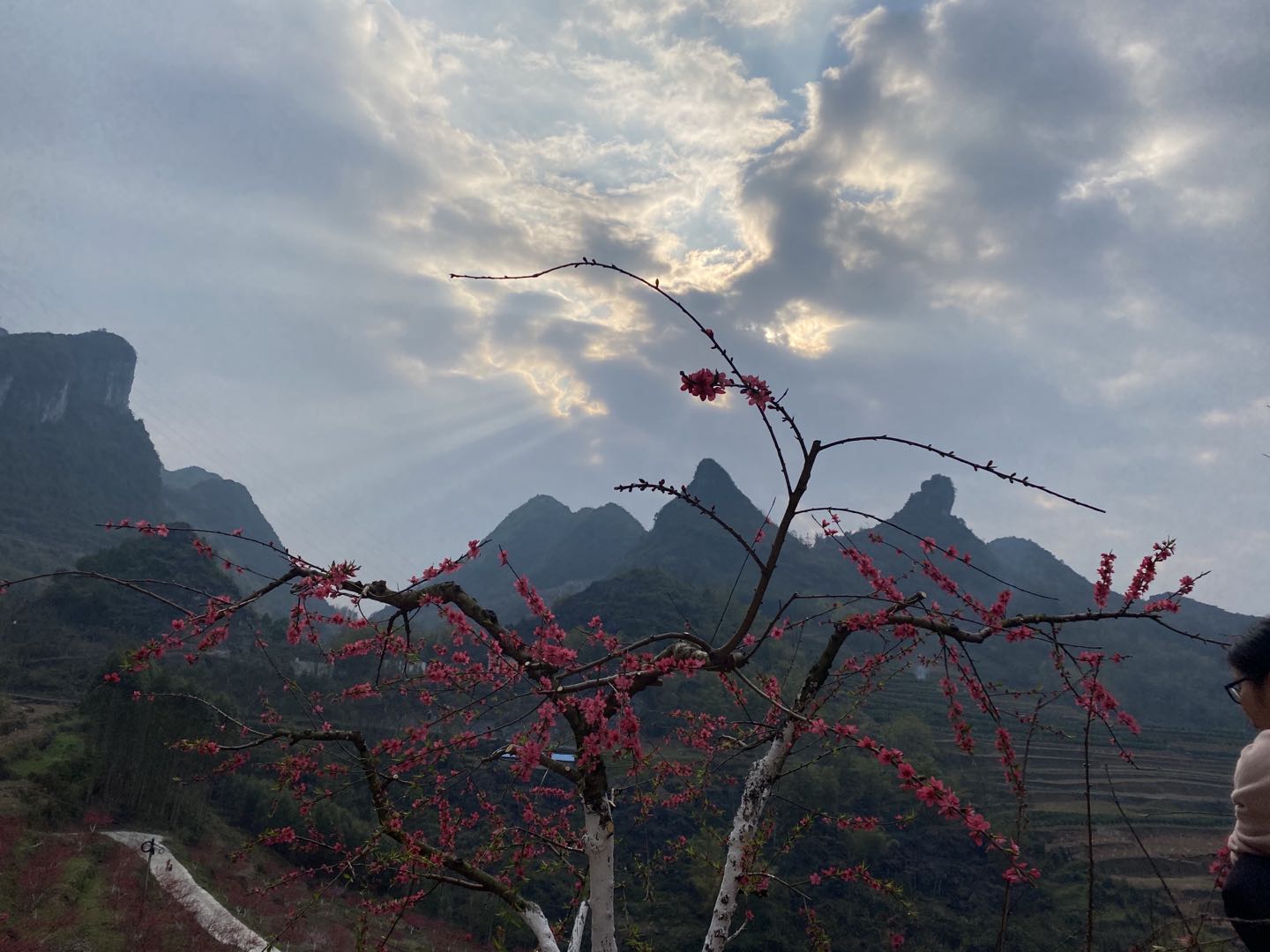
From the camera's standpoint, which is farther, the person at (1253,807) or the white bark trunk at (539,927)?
the white bark trunk at (539,927)

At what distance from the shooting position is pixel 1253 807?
190 cm

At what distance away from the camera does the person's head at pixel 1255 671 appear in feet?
6.63

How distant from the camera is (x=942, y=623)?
3.79m

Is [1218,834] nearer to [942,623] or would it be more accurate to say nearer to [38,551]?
[942,623]

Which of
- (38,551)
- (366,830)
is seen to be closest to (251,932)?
(366,830)

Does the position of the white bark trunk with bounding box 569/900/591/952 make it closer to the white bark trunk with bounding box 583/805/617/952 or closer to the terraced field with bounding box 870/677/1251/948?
the white bark trunk with bounding box 583/805/617/952

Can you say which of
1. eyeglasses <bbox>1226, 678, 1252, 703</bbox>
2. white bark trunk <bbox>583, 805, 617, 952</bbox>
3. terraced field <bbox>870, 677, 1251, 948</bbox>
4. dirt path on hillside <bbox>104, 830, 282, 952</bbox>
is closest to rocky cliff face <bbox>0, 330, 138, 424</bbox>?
dirt path on hillside <bbox>104, 830, 282, 952</bbox>

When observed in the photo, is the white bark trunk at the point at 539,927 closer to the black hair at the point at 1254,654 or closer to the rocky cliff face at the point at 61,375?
the black hair at the point at 1254,654

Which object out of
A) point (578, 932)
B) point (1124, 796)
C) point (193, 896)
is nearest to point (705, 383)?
point (578, 932)

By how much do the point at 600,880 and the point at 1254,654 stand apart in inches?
134

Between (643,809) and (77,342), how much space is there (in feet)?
517

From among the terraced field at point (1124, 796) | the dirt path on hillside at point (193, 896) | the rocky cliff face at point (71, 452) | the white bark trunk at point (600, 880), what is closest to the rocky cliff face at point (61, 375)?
the rocky cliff face at point (71, 452)

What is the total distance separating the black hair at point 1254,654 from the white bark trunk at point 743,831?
2297 millimetres

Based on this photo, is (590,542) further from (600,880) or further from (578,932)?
(600,880)
